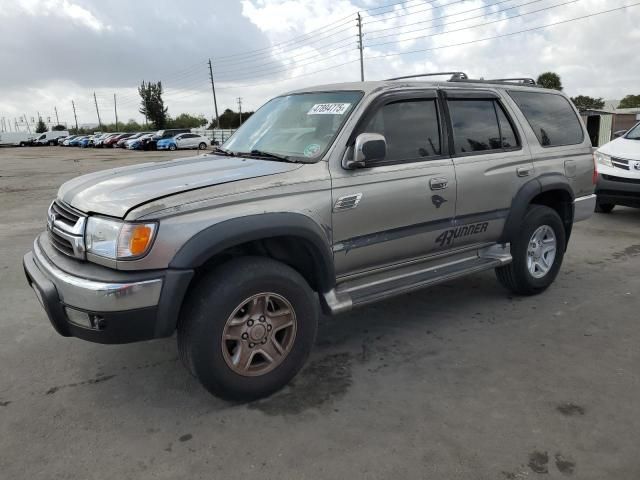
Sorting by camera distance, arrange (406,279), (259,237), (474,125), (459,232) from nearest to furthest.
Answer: (259,237) < (406,279) < (459,232) < (474,125)

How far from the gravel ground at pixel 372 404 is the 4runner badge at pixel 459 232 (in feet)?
2.35

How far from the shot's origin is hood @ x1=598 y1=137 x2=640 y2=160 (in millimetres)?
7973

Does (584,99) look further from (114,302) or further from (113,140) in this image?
(114,302)

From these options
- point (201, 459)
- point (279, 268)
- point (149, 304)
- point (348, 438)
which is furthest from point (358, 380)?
point (149, 304)

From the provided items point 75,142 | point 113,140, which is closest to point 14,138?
point 75,142

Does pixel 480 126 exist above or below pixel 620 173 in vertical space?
above

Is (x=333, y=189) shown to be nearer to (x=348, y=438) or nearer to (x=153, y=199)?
(x=153, y=199)

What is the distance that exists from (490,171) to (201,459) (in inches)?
118

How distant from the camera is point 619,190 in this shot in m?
7.99

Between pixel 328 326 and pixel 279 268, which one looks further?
pixel 328 326

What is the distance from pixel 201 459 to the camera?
263 cm

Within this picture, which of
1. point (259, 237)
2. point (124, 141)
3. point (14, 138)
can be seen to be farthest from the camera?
point (14, 138)

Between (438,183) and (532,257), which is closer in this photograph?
(438,183)

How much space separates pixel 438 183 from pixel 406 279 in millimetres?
731
